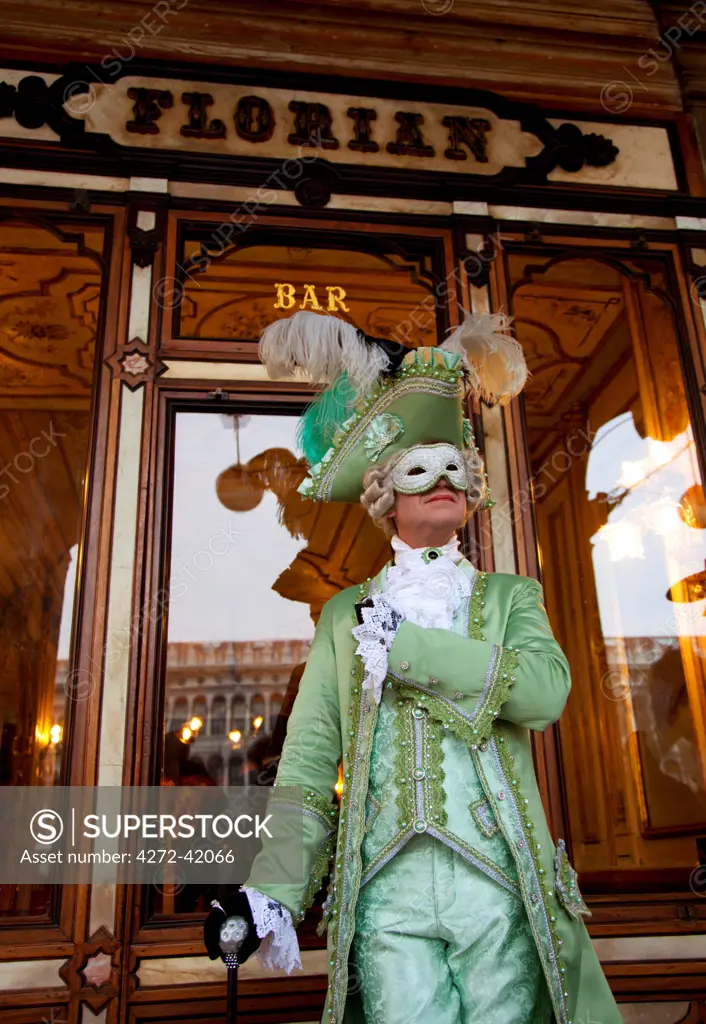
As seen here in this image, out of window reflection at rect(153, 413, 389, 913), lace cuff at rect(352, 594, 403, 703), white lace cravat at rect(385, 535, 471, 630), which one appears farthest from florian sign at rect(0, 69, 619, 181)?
lace cuff at rect(352, 594, 403, 703)

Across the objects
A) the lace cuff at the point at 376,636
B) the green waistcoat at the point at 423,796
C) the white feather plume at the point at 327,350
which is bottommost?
the green waistcoat at the point at 423,796

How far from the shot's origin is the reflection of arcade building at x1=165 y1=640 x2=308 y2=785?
12.0ft

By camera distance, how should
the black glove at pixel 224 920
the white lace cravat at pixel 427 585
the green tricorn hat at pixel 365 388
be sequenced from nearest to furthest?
1. the black glove at pixel 224 920
2. the white lace cravat at pixel 427 585
3. the green tricorn hat at pixel 365 388

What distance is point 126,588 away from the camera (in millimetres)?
3412

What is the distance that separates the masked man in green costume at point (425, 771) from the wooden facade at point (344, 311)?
4.16 ft

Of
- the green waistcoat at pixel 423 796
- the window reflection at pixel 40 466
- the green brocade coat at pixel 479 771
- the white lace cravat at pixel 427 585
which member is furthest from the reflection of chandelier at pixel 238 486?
the green waistcoat at pixel 423 796

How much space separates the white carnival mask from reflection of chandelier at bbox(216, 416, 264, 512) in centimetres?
169

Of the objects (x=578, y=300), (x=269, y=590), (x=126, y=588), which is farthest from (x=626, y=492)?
(x=126, y=588)

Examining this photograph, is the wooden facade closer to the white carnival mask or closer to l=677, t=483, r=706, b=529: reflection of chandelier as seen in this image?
l=677, t=483, r=706, b=529: reflection of chandelier

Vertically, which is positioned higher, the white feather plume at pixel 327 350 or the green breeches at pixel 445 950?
the white feather plume at pixel 327 350

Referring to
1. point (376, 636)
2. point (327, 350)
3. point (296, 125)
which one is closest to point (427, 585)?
point (376, 636)

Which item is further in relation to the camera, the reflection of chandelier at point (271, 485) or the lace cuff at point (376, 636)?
the reflection of chandelier at point (271, 485)

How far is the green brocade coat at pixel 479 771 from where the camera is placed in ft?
6.48

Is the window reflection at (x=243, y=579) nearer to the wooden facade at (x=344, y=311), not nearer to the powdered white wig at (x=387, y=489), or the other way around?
the wooden facade at (x=344, y=311)
